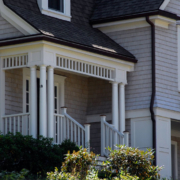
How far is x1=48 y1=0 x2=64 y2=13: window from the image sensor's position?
61.3 ft

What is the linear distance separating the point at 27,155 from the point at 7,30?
4.10 meters

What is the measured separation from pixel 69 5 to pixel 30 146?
6116 mm

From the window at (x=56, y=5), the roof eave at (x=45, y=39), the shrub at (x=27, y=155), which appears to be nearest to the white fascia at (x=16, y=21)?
the roof eave at (x=45, y=39)

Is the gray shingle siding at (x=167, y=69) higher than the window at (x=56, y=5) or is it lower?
lower

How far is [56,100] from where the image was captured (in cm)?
1888

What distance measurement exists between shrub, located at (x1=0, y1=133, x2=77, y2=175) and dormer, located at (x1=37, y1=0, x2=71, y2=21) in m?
4.98

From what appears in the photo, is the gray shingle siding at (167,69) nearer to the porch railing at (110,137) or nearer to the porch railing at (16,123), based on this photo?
the porch railing at (110,137)

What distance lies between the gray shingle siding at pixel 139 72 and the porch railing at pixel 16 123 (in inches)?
152

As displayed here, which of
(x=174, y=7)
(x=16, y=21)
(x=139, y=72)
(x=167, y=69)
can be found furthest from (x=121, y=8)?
(x=16, y=21)

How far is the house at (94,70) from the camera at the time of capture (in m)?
16.3

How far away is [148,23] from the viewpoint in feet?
61.5

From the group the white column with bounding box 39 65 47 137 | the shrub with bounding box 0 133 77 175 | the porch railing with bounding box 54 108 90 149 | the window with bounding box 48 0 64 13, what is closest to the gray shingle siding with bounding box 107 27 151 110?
the window with bounding box 48 0 64 13

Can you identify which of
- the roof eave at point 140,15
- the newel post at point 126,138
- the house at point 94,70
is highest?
the roof eave at point 140,15

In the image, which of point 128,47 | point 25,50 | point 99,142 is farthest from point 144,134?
point 25,50
